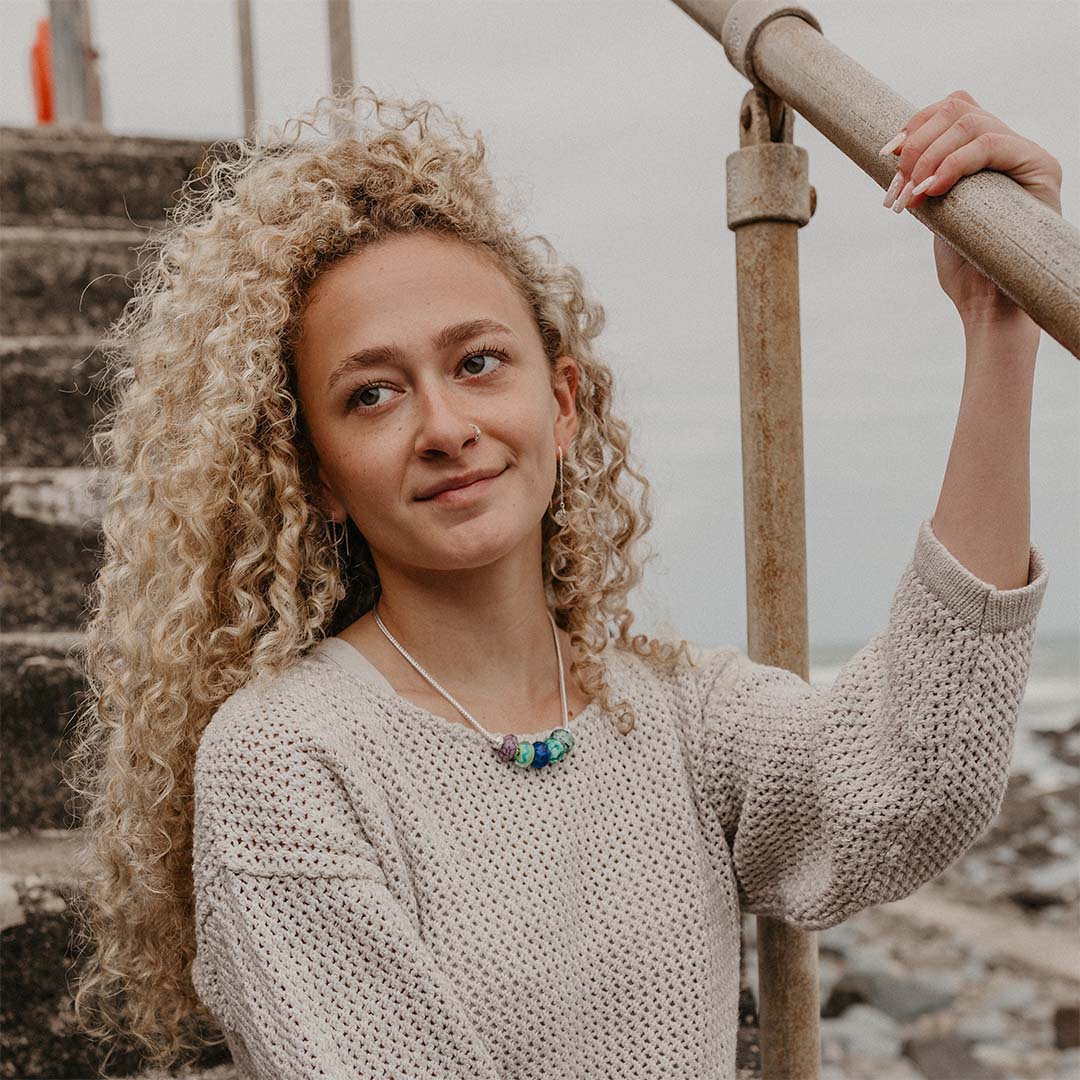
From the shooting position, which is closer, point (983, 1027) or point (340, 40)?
point (340, 40)

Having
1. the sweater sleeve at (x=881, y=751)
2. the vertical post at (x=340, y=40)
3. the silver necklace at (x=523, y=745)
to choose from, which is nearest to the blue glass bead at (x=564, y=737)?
the silver necklace at (x=523, y=745)

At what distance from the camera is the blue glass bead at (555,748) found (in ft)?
4.62

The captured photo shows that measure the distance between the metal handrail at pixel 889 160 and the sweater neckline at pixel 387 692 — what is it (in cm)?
66

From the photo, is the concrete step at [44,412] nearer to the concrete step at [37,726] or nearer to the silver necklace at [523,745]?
the concrete step at [37,726]

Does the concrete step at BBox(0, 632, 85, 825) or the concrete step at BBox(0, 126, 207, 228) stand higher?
the concrete step at BBox(0, 126, 207, 228)

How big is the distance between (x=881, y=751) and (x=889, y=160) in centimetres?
54

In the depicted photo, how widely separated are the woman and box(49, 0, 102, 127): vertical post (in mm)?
2687

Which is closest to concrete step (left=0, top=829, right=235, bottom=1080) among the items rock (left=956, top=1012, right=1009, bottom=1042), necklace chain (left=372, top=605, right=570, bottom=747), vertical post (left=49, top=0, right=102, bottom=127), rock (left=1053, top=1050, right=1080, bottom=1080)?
necklace chain (left=372, top=605, right=570, bottom=747)

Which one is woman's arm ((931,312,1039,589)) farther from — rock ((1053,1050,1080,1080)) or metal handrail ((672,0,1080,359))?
rock ((1053,1050,1080,1080))

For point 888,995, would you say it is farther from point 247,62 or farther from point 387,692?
point 387,692

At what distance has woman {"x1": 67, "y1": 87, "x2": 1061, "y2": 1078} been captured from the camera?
4.02ft

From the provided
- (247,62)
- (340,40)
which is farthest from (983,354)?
(247,62)

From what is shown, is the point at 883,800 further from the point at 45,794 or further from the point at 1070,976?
the point at 1070,976

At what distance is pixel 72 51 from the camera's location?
3982 mm
